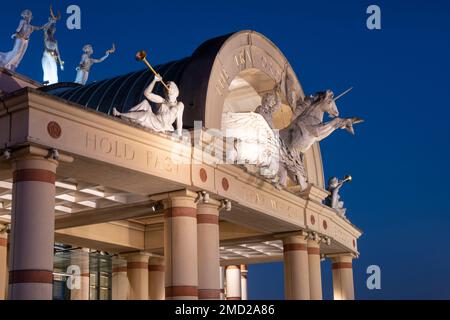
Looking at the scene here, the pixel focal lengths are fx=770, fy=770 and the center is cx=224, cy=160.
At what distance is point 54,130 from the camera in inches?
624

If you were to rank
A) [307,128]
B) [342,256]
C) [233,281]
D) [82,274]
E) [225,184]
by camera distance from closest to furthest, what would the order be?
[225,184] < [307,128] < [342,256] < [82,274] < [233,281]

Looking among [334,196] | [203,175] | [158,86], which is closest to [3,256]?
[158,86]

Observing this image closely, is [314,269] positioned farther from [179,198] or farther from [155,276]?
[179,198]

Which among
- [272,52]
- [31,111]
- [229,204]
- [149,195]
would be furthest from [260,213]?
[31,111]

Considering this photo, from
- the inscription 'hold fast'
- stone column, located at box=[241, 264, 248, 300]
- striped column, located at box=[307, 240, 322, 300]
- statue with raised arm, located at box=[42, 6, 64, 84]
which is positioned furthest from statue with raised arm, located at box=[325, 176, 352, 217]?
stone column, located at box=[241, 264, 248, 300]

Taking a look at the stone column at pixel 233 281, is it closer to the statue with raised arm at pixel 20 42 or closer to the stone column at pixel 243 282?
the stone column at pixel 243 282

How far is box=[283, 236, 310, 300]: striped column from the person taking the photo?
25.7m

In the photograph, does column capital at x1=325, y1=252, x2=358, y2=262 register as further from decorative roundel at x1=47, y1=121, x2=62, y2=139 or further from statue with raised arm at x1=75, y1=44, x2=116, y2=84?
decorative roundel at x1=47, y1=121, x2=62, y2=139

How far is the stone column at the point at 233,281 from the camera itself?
38719mm

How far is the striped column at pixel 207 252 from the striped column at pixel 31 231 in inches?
212

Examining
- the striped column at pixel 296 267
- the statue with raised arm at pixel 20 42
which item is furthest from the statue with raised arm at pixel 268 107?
the statue with raised arm at pixel 20 42

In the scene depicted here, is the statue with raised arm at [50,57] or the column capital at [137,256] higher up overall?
the statue with raised arm at [50,57]

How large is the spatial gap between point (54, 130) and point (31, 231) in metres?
2.12

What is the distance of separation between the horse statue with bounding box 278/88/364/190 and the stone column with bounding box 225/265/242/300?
1426 cm
